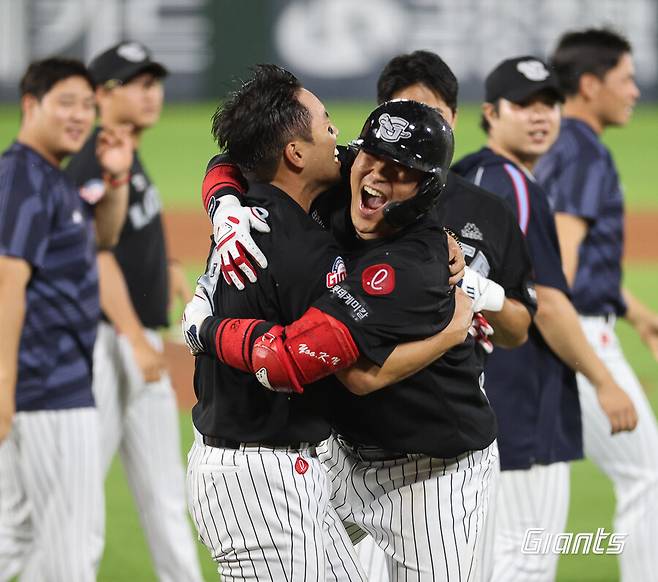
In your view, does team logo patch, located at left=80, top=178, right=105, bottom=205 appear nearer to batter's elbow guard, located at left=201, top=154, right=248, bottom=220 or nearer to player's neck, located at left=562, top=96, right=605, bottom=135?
batter's elbow guard, located at left=201, top=154, right=248, bottom=220

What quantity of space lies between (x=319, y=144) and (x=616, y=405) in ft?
6.68

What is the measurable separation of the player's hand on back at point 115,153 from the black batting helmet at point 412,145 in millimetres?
2451

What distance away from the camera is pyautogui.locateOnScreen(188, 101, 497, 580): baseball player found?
9.94 feet

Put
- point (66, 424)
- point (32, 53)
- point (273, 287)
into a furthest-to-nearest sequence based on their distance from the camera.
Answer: point (32, 53) < point (66, 424) < point (273, 287)

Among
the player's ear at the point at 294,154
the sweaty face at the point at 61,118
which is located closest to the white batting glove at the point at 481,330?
the player's ear at the point at 294,154

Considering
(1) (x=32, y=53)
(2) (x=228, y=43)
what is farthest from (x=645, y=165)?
(1) (x=32, y=53)

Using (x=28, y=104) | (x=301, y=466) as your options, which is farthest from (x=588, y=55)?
(x=301, y=466)

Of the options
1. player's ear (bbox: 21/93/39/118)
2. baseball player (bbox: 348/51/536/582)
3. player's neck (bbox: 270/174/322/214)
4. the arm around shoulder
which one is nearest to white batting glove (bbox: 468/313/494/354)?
baseball player (bbox: 348/51/536/582)

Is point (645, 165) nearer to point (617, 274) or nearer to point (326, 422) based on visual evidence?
point (617, 274)

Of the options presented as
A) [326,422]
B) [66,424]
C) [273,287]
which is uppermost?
[273,287]

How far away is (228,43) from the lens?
1844 centimetres

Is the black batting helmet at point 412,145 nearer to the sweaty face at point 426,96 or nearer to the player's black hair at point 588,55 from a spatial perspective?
the sweaty face at point 426,96

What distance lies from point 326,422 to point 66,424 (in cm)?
185

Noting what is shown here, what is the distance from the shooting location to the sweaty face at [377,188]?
10.4 feet
